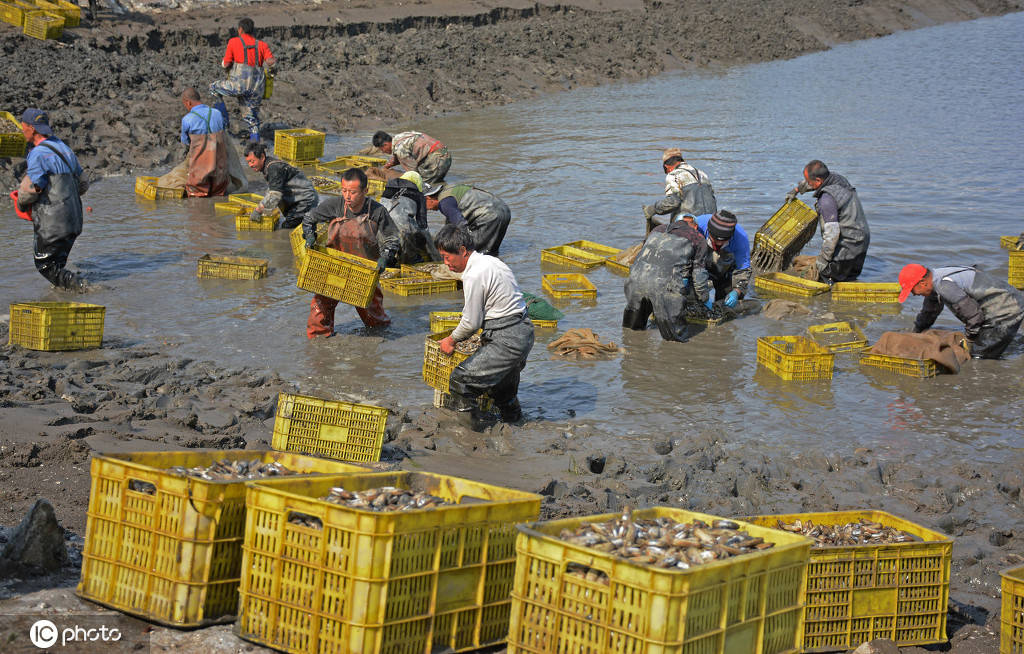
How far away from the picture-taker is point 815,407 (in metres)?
8.94

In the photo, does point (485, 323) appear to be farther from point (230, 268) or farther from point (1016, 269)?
point (1016, 269)

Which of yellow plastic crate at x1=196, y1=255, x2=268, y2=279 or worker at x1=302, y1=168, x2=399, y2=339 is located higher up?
worker at x1=302, y1=168, x2=399, y2=339

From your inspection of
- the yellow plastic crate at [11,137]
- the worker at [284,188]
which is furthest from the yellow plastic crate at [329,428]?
the yellow plastic crate at [11,137]

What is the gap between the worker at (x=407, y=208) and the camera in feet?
39.1

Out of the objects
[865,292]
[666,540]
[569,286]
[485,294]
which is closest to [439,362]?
[485,294]

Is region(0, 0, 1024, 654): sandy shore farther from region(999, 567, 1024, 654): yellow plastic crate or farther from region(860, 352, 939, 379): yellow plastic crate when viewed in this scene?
region(860, 352, 939, 379): yellow plastic crate

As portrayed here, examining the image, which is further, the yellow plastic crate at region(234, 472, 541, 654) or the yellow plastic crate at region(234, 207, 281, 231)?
the yellow plastic crate at region(234, 207, 281, 231)

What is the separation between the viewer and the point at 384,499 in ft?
15.5

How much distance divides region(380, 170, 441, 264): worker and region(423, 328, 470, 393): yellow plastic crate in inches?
154

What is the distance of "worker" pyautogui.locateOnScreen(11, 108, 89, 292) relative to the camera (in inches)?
426

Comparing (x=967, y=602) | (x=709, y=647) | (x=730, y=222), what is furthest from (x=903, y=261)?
(x=709, y=647)

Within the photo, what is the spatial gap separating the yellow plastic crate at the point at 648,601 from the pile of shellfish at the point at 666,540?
0.11 metres

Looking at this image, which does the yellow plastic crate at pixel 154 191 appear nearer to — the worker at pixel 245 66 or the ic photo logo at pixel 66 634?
the worker at pixel 245 66

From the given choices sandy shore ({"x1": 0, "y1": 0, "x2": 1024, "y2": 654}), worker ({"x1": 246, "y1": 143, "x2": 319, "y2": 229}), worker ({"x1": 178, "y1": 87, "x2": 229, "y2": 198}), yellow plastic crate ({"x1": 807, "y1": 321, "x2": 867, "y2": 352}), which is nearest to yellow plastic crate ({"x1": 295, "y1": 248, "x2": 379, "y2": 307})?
sandy shore ({"x1": 0, "y1": 0, "x2": 1024, "y2": 654})
